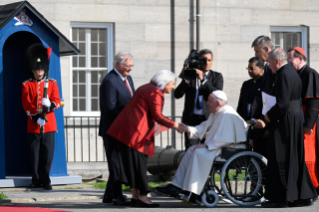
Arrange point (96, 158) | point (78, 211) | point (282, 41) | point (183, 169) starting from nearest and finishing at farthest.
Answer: point (78, 211), point (183, 169), point (96, 158), point (282, 41)

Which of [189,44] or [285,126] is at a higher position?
[189,44]

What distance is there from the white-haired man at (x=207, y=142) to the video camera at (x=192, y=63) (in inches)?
17.9

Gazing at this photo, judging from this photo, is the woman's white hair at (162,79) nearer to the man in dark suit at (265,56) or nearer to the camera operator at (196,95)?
the camera operator at (196,95)

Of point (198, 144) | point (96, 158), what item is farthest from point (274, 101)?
point (96, 158)

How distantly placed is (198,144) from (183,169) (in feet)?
1.23

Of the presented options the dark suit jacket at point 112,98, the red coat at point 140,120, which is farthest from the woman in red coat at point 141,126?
the dark suit jacket at point 112,98

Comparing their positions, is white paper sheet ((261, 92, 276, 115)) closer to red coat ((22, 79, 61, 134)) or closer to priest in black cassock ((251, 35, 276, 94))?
priest in black cassock ((251, 35, 276, 94))

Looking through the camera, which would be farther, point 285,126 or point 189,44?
point 189,44

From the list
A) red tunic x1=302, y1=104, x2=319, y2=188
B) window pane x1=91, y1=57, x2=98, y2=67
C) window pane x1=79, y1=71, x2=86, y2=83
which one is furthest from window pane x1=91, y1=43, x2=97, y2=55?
red tunic x1=302, y1=104, x2=319, y2=188

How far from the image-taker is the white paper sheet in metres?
7.74

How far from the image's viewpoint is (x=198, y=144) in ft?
25.9

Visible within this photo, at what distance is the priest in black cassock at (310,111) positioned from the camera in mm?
7930

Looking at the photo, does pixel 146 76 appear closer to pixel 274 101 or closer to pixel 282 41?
pixel 282 41

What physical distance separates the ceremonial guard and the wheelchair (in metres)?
2.75
